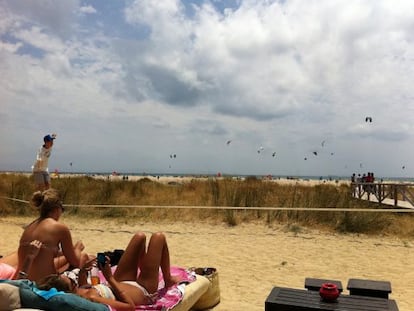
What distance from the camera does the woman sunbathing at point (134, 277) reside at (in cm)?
301

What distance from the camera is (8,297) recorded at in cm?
228

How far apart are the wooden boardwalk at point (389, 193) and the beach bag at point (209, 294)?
10671 millimetres

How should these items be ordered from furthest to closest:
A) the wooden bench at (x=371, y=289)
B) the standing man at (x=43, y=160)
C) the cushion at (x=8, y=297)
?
the standing man at (x=43, y=160) < the wooden bench at (x=371, y=289) < the cushion at (x=8, y=297)

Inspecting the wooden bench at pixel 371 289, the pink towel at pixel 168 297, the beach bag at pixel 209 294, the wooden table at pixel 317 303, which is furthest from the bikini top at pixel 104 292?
the wooden bench at pixel 371 289

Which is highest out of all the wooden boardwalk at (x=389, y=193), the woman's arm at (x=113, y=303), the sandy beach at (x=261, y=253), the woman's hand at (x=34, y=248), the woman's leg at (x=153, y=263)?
the wooden boardwalk at (x=389, y=193)

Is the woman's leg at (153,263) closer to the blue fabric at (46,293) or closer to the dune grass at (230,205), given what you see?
the blue fabric at (46,293)

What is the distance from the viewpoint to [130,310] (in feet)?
9.64

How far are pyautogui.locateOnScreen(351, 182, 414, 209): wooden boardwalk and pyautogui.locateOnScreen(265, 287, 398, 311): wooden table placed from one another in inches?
442

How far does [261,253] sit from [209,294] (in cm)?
303

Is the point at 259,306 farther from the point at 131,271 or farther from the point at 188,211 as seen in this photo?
the point at 188,211

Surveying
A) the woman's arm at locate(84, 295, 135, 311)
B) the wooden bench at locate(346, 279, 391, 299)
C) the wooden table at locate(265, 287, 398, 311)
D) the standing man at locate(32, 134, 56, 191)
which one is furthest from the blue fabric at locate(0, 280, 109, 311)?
the standing man at locate(32, 134, 56, 191)

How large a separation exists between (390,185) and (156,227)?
401 inches

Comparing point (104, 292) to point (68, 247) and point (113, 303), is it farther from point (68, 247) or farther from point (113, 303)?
point (68, 247)

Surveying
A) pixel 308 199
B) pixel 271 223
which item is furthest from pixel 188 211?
pixel 308 199
